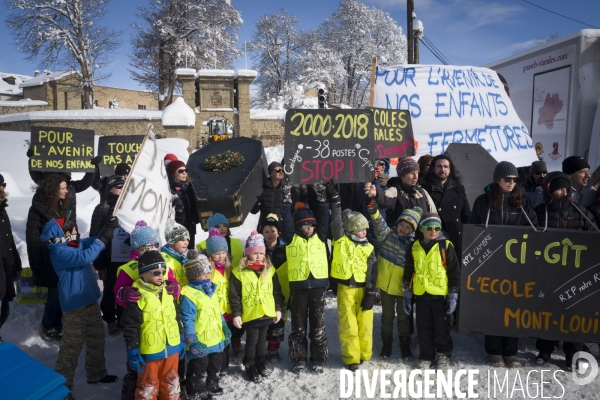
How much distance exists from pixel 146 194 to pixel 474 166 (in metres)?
4.30

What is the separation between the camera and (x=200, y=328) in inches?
130

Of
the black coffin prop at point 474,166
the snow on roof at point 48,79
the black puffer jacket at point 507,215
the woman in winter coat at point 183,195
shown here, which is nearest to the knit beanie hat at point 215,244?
the woman in winter coat at point 183,195

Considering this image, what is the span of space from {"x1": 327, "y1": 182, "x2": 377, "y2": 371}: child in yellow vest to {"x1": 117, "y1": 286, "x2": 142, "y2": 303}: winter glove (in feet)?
5.85

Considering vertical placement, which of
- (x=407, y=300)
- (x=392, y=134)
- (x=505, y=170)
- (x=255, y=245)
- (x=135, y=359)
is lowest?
(x=135, y=359)

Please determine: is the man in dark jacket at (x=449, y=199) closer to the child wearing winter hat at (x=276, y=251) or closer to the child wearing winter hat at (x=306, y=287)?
the child wearing winter hat at (x=306, y=287)

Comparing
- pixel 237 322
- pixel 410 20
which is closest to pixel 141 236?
pixel 237 322

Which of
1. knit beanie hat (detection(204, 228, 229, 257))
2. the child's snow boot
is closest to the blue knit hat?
knit beanie hat (detection(204, 228, 229, 257))

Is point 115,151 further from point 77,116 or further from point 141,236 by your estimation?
point 77,116

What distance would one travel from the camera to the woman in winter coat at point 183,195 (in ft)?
15.4

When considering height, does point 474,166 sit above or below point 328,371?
above

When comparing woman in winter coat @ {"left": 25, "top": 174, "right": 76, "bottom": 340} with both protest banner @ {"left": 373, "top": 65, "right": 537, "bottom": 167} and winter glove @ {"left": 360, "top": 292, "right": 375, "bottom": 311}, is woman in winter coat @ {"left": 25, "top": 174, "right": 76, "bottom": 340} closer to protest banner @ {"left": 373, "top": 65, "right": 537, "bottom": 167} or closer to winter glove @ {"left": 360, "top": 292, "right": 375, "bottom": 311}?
winter glove @ {"left": 360, "top": 292, "right": 375, "bottom": 311}

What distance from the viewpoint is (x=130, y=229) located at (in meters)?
3.30

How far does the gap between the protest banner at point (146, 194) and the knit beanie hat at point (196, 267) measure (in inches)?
19.7

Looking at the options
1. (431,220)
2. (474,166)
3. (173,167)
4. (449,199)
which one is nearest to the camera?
(431,220)
